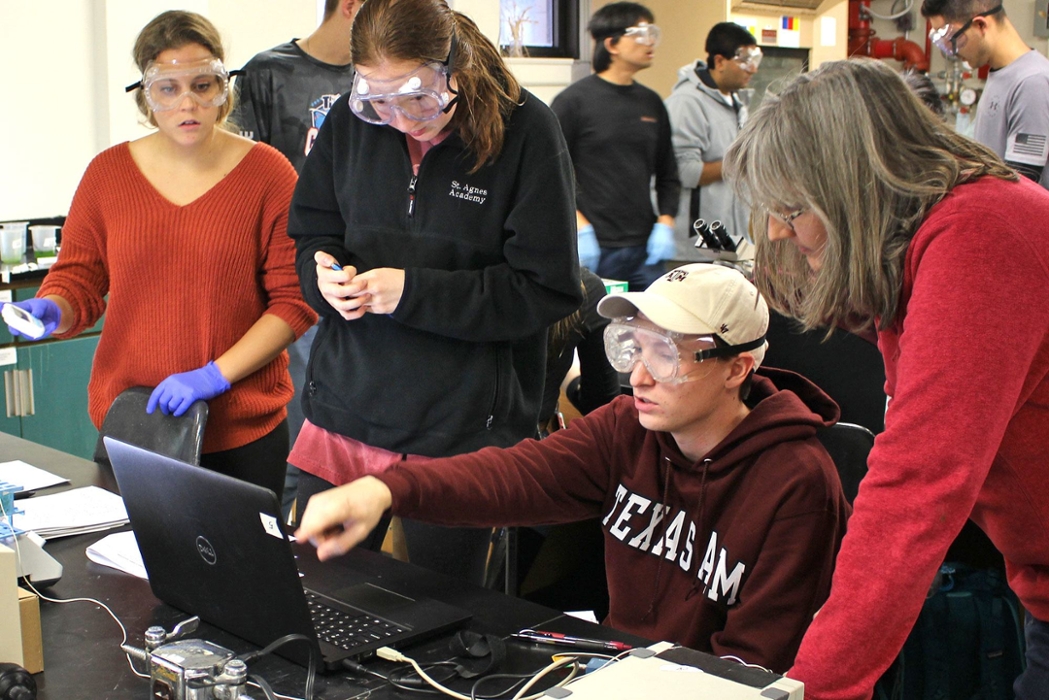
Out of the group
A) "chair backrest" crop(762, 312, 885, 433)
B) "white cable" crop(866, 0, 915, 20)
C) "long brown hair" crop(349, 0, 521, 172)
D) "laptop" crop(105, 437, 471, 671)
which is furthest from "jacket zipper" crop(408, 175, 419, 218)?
"white cable" crop(866, 0, 915, 20)

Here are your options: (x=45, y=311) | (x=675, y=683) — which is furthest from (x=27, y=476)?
(x=675, y=683)

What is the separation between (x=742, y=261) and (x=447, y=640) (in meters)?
2.45

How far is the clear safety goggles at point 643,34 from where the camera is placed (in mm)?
4219

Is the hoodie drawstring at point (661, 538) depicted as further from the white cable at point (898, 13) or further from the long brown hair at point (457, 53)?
the white cable at point (898, 13)

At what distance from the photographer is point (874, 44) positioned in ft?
29.7

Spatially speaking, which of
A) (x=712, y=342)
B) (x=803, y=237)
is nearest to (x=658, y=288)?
(x=712, y=342)

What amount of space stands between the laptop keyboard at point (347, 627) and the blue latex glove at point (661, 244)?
10.3 feet

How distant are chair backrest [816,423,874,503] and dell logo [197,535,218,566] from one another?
1.09 metres

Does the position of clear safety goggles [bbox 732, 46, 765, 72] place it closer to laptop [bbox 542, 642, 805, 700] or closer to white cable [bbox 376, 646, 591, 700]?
white cable [bbox 376, 646, 591, 700]

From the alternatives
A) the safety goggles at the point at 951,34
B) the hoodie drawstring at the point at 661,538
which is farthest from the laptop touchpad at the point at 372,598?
the safety goggles at the point at 951,34

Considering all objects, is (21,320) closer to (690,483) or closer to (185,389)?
(185,389)

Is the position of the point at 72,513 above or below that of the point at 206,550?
below

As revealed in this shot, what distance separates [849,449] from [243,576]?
112 cm

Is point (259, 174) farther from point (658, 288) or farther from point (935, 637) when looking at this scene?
point (935, 637)
